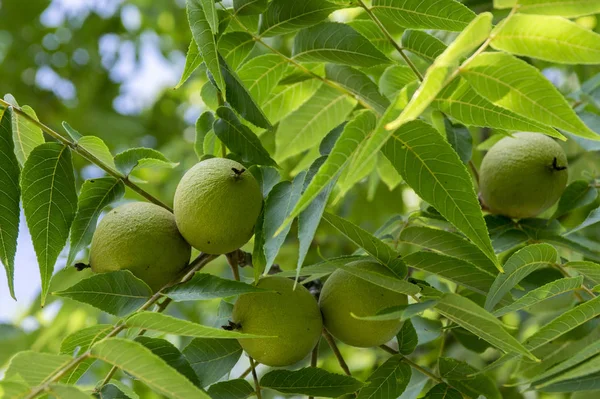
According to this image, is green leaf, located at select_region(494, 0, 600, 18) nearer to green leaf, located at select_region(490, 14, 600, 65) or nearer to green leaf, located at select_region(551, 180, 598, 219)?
green leaf, located at select_region(490, 14, 600, 65)

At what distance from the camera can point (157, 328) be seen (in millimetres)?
1496

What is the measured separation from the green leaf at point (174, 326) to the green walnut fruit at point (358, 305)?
16.3 inches

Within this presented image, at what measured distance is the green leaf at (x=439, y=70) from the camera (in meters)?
1.28

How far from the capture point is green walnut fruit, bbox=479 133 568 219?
2254 mm

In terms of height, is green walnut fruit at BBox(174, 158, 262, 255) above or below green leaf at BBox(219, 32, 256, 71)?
below

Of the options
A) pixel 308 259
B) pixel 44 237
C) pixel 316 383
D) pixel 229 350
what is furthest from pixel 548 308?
pixel 308 259

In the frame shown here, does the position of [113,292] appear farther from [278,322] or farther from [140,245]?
[278,322]

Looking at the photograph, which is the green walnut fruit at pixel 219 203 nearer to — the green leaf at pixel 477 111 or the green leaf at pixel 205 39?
the green leaf at pixel 205 39

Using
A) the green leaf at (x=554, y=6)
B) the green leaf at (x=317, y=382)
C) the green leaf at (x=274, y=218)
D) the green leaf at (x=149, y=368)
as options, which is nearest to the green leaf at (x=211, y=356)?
the green leaf at (x=317, y=382)

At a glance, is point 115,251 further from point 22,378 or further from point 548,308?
point 548,308

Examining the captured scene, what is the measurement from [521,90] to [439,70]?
0.24 m

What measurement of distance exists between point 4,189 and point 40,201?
0.35 ft

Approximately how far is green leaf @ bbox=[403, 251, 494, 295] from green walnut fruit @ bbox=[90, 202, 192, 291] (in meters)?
0.67

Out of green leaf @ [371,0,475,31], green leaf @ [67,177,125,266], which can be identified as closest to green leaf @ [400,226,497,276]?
green leaf @ [371,0,475,31]
